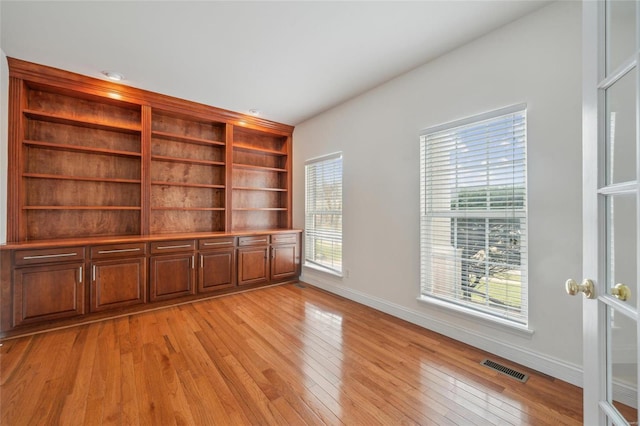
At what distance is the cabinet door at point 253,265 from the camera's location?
3.90 m

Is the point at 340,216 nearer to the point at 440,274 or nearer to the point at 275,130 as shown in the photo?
→ the point at 440,274

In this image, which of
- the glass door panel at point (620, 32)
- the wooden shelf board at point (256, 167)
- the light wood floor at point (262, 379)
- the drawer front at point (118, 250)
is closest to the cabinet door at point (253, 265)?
the light wood floor at point (262, 379)

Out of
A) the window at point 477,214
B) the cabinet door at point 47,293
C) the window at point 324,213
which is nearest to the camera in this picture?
the window at point 477,214

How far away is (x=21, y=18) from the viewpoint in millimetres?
2078

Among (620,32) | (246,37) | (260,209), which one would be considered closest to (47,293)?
(260,209)

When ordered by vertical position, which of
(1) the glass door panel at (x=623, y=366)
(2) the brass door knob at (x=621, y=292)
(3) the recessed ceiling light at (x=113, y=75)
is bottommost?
(1) the glass door panel at (x=623, y=366)

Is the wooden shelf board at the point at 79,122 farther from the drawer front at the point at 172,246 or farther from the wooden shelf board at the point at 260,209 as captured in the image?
the wooden shelf board at the point at 260,209

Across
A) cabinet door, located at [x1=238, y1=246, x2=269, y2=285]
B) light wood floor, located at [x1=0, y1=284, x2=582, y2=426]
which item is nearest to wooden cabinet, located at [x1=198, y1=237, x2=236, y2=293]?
cabinet door, located at [x1=238, y1=246, x2=269, y2=285]

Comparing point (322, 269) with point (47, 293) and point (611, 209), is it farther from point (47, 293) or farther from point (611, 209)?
point (611, 209)

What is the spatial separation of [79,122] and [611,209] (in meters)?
4.53

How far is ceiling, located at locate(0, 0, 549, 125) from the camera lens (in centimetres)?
197

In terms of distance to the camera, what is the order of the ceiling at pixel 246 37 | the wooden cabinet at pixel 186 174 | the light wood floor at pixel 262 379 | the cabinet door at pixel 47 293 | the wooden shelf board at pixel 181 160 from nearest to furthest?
the light wood floor at pixel 262 379 < the ceiling at pixel 246 37 < the cabinet door at pixel 47 293 < the wooden shelf board at pixel 181 160 < the wooden cabinet at pixel 186 174

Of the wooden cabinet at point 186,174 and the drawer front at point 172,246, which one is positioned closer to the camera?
the drawer front at point 172,246

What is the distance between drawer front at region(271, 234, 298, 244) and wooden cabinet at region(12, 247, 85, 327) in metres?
2.29
